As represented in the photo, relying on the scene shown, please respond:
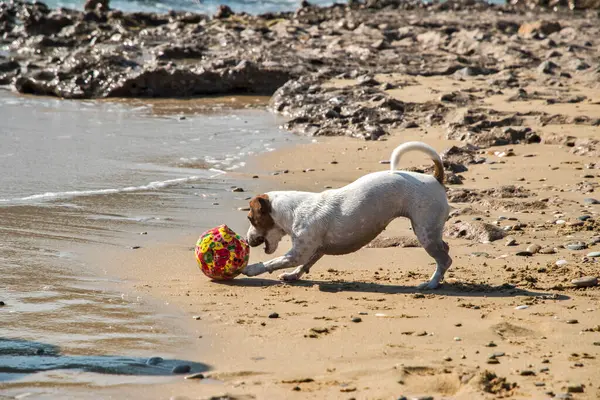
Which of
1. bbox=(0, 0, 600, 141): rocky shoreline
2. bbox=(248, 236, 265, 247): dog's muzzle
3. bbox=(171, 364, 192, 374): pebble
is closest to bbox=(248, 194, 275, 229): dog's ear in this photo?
bbox=(248, 236, 265, 247): dog's muzzle

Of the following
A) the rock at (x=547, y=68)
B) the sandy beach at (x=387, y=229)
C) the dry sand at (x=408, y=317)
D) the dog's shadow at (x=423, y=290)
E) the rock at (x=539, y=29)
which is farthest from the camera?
the rock at (x=539, y=29)

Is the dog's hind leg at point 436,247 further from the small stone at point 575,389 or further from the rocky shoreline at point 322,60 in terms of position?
the rocky shoreline at point 322,60

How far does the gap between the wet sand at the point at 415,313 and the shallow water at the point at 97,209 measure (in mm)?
284

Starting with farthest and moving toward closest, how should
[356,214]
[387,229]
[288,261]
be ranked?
[387,229], [288,261], [356,214]

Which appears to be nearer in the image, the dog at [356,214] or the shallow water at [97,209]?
the shallow water at [97,209]

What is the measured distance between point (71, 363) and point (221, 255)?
2.01 metres

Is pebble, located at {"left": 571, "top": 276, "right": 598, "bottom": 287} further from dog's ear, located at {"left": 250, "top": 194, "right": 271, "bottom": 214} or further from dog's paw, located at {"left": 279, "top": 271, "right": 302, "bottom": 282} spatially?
dog's ear, located at {"left": 250, "top": 194, "right": 271, "bottom": 214}

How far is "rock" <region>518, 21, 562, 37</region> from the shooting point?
23.6 metres

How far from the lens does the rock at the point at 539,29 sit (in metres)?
23.6

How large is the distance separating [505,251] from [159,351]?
3.44 meters

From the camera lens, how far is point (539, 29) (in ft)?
77.9

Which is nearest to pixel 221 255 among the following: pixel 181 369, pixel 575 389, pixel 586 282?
pixel 181 369

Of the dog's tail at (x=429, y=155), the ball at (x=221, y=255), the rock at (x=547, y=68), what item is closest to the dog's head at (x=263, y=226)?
the ball at (x=221, y=255)

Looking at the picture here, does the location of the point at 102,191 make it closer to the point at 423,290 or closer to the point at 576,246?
the point at 423,290
